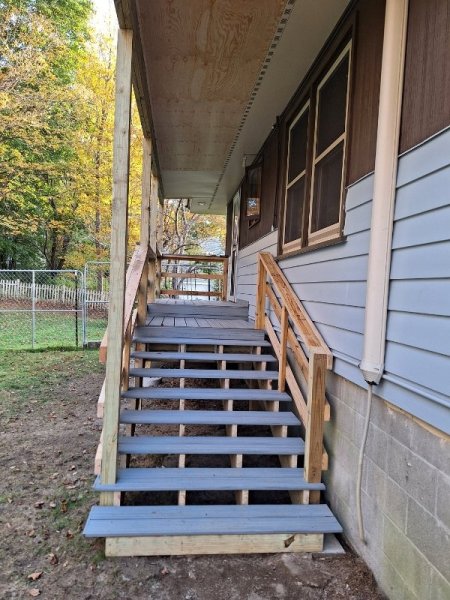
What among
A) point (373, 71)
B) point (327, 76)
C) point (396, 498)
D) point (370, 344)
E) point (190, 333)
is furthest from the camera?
point (190, 333)

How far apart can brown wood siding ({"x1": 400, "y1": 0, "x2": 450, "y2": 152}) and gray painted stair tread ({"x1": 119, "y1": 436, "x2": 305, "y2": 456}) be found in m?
2.04

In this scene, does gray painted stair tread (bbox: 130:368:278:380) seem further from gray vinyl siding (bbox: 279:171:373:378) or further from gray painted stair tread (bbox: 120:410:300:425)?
gray vinyl siding (bbox: 279:171:373:378)

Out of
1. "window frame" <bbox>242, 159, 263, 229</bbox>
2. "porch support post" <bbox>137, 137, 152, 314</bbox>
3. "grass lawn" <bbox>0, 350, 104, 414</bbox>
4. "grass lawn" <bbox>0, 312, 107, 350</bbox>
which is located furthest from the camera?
"grass lawn" <bbox>0, 312, 107, 350</bbox>

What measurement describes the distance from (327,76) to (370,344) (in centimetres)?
221

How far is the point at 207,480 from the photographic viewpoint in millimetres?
2688

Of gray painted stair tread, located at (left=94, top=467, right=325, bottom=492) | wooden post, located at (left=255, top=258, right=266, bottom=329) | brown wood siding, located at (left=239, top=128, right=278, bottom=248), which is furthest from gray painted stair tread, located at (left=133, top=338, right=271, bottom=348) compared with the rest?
brown wood siding, located at (left=239, top=128, right=278, bottom=248)

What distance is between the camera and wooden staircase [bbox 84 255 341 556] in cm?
238

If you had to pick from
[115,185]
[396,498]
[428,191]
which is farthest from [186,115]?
[396,498]

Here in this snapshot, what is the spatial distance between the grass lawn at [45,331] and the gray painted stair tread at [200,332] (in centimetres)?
542

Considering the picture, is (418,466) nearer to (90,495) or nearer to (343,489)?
(343,489)

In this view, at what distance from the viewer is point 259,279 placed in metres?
4.61

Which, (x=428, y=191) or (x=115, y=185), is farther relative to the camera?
(x=115, y=185)

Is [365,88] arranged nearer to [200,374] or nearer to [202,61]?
[202,61]

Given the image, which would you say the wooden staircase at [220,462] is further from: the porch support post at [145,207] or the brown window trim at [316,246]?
the porch support post at [145,207]
